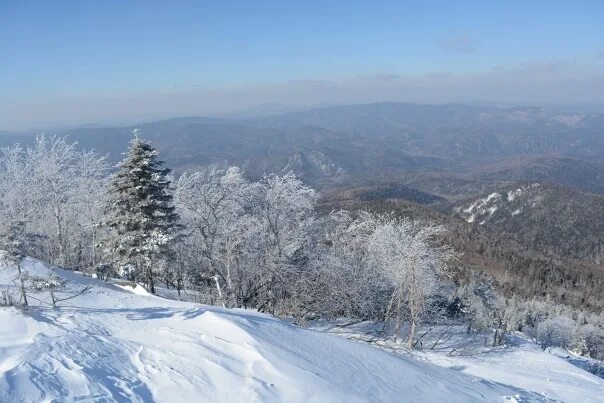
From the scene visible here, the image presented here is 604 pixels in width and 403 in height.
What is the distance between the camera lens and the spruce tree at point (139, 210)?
21672mm

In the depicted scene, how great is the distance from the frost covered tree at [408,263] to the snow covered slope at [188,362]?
10.1m

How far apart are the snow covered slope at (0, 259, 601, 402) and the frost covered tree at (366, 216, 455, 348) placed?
1007 cm

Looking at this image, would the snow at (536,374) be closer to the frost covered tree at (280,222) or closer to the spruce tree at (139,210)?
the frost covered tree at (280,222)

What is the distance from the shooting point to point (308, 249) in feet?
94.3

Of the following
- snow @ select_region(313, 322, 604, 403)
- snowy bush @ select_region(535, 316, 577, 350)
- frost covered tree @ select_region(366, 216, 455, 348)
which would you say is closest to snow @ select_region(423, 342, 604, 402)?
snow @ select_region(313, 322, 604, 403)

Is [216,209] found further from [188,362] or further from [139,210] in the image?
[188,362]

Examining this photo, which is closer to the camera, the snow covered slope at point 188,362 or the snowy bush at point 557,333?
the snow covered slope at point 188,362

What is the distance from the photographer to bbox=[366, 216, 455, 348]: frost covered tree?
24.2 m

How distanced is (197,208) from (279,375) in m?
16.2

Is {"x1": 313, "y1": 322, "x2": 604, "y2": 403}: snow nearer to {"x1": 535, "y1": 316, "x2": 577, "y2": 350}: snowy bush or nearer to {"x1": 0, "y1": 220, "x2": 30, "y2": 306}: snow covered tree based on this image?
{"x1": 0, "y1": 220, "x2": 30, "y2": 306}: snow covered tree

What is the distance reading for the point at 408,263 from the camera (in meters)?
24.3

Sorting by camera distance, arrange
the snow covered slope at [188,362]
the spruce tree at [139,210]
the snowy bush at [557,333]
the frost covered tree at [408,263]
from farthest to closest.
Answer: the snowy bush at [557,333] < the frost covered tree at [408,263] < the spruce tree at [139,210] < the snow covered slope at [188,362]

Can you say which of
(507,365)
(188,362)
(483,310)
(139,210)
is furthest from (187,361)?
(483,310)

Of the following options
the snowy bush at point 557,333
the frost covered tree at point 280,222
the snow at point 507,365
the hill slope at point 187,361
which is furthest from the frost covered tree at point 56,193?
the snowy bush at point 557,333
